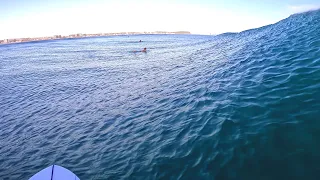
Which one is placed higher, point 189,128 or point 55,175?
point 189,128

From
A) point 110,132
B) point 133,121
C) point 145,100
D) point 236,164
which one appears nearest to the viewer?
point 236,164

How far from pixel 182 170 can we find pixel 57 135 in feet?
31.7

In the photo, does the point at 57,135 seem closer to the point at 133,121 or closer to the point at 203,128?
the point at 133,121

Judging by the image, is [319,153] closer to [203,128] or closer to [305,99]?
[305,99]

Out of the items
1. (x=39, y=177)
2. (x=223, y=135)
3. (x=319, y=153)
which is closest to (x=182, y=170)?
(x=223, y=135)

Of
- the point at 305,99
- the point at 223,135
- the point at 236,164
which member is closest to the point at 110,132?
the point at 223,135

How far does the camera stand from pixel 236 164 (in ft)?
26.7

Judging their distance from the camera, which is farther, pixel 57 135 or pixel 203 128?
pixel 57 135

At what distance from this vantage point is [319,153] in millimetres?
7551

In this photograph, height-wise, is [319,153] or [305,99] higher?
[305,99]

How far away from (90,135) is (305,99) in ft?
42.8

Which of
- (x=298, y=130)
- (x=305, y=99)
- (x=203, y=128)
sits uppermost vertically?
(x=305, y=99)

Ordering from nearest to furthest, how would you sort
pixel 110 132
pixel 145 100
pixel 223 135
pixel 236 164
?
1. pixel 236 164
2. pixel 223 135
3. pixel 110 132
4. pixel 145 100

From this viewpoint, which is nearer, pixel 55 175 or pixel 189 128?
pixel 55 175
